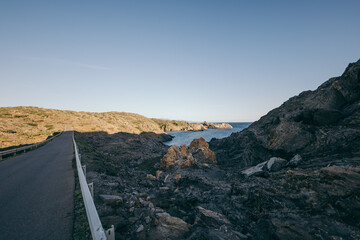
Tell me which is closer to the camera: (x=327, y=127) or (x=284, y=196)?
(x=284, y=196)

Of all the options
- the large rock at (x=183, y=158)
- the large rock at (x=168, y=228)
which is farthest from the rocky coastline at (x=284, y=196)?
the large rock at (x=183, y=158)

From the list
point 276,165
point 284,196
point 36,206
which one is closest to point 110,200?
point 36,206

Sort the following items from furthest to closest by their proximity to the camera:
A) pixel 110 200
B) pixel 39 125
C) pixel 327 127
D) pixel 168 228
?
pixel 39 125 → pixel 327 127 → pixel 110 200 → pixel 168 228

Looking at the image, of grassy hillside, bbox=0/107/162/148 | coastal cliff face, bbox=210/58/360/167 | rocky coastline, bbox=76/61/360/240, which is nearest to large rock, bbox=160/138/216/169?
rocky coastline, bbox=76/61/360/240

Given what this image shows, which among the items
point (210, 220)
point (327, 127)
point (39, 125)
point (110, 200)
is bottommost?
point (210, 220)

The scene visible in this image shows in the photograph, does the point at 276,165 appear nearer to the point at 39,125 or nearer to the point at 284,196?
the point at 284,196

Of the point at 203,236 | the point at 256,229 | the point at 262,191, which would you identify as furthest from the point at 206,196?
the point at 203,236

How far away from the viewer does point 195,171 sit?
1970cm

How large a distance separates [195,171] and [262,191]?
11296 mm

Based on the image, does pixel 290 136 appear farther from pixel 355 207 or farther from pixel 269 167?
pixel 355 207

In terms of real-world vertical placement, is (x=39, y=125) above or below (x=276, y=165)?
above

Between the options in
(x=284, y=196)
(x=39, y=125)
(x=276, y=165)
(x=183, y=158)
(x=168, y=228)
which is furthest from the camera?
(x=39, y=125)

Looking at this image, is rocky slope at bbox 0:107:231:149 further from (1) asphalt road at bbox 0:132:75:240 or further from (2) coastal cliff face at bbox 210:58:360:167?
(2) coastal cliff face at bbox 210:58:360:167

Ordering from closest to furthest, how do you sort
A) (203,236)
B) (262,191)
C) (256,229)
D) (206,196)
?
(203,236) < (256,229) < (262,191) < (206,196)
